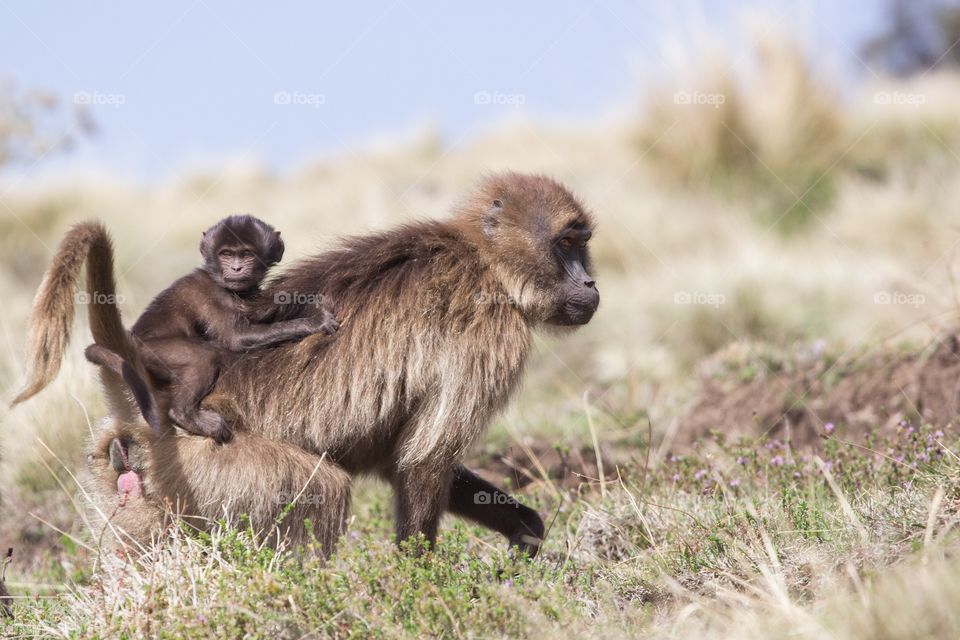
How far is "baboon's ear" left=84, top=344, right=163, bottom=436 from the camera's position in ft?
11.2

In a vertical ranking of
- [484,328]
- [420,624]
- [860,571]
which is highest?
[484,328]

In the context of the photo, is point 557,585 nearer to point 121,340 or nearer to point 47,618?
point 121,340

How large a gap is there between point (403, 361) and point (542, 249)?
0.83 metres

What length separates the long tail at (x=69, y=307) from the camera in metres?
3.43

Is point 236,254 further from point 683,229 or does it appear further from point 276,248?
point 683,229

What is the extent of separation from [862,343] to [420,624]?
474 cm

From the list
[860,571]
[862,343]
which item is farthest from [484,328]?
[862,343]

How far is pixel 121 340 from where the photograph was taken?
11.6 feet

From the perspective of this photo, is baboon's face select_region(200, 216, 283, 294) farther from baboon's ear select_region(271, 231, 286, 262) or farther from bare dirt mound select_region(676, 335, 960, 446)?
bare dirt mound select_region(676, 335, 960, 446)

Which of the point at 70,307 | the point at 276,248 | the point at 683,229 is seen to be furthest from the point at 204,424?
the point at 683,229

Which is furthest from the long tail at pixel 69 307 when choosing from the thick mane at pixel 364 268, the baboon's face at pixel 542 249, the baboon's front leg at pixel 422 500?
the baboon's face at pixel 542 249

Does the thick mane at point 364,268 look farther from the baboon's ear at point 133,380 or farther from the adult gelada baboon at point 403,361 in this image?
the baboon's ear at point 133,380

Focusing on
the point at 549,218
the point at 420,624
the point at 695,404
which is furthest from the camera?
the point at 695,404

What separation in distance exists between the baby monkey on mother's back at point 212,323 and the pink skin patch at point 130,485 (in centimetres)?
30
